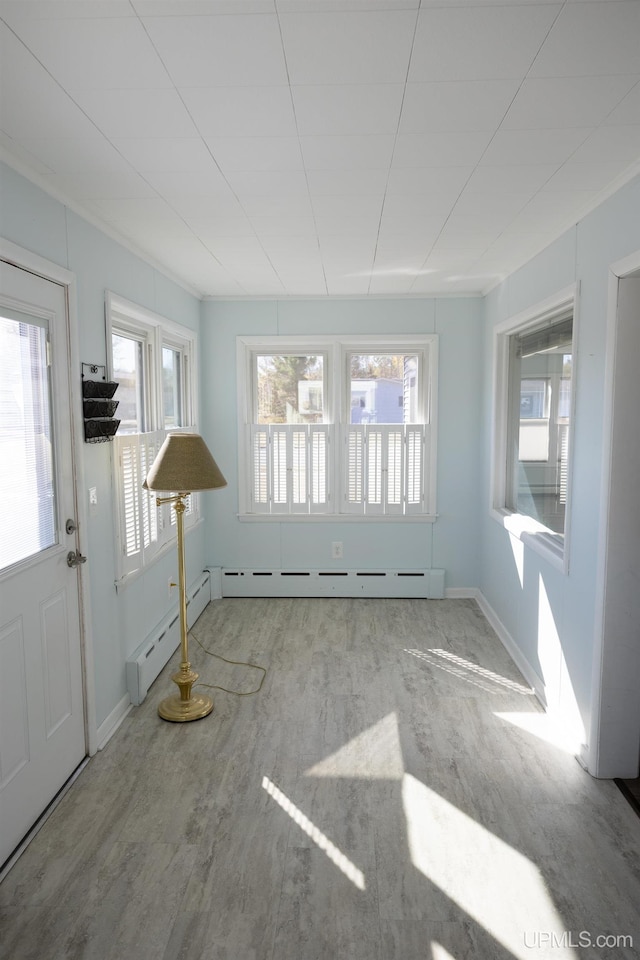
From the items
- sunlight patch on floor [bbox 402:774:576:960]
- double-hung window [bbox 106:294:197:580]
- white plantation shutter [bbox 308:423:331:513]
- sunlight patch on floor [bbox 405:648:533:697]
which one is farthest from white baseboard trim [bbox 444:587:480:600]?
sunlight patch on floor [bbox 402:774:576:960]

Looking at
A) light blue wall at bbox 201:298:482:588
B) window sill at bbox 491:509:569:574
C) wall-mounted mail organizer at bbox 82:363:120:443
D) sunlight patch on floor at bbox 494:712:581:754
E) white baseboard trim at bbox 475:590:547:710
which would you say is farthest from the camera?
light blue wall at bbox 201:298:482:588

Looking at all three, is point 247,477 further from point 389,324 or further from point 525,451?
point 525,451

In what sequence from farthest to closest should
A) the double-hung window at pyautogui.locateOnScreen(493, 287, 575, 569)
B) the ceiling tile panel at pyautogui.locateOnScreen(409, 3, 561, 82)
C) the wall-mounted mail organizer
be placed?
1. the double-hung window at pyautogui.locateOnScreen(493, 287, 575, 569)
2. the wall-mounted mail organizer
3. the ceiling tile panel at pyautogui.locateOnScreen(409, 3, 561, 82)

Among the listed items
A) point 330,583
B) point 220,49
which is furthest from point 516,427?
point 220,49

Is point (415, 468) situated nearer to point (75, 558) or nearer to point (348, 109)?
point (75, 558)

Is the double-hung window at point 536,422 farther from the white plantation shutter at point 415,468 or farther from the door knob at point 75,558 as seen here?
the door knob at point 75,558

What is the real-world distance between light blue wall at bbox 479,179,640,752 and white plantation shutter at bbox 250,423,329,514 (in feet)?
6.15

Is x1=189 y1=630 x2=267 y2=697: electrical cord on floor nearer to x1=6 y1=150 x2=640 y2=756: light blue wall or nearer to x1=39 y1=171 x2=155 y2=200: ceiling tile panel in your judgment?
x1=6 y1=150 x2=640 y2=756: light blue wall

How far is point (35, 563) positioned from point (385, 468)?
3108 mm

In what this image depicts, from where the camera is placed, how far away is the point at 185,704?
3229mm

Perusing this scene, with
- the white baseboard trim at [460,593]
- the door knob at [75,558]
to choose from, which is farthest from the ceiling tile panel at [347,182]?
the white baseboard trim at [460,593]

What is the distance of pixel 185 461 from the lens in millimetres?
2996

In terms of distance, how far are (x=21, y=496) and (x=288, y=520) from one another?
292cm

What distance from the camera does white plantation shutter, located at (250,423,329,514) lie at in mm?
4984
